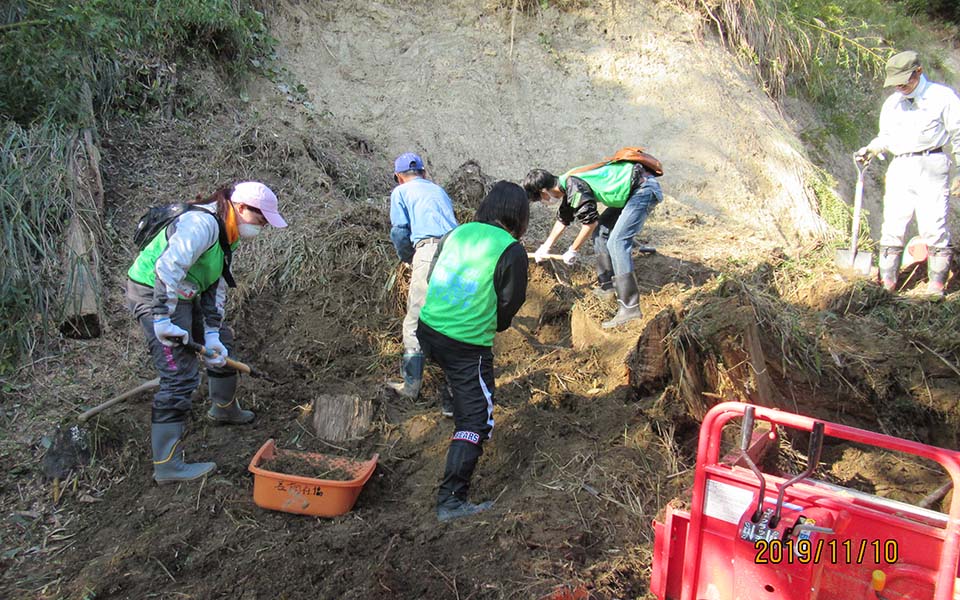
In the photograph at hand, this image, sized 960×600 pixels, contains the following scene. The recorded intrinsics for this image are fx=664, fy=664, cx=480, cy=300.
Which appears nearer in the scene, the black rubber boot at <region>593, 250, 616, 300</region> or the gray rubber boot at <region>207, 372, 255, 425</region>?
the gray rubber boot at <region>207, 372, 255, 425</region>

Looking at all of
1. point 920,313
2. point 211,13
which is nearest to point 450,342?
point 920,313

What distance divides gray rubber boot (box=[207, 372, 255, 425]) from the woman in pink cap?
0.35 metres

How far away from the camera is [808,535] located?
2.14m

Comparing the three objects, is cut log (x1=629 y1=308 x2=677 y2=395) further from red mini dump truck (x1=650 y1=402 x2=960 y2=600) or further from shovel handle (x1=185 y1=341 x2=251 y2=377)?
shovel handle (x1=185 y1=341 x2=251 y2=377)

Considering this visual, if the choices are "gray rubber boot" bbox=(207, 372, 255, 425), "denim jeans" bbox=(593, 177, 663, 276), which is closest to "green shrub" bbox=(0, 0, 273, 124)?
"gray rubber boot" bbox=(207, 372, 255, 425)

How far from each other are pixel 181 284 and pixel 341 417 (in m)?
1.32

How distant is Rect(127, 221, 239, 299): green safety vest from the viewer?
3.45 m

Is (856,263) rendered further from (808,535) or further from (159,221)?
(159,221)

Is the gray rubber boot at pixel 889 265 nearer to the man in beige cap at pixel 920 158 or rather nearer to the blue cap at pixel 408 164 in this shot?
the man in beige cap at pixel 920 158

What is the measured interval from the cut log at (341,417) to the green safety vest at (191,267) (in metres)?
1.08

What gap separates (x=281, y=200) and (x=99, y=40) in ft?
6.86

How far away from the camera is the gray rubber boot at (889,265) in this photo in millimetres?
5809

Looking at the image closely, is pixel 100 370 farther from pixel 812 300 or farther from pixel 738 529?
pixel 812 300

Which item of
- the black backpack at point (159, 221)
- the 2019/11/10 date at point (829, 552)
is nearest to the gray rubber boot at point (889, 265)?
the 2019/11/10 date at point (829, 552)
